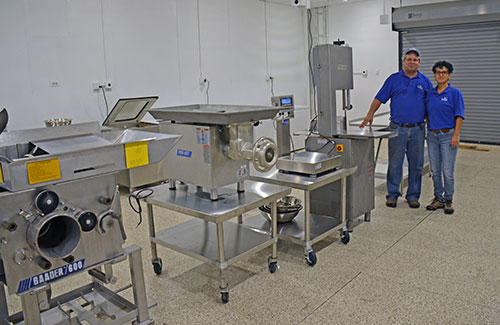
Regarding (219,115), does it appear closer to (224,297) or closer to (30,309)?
(224,297)

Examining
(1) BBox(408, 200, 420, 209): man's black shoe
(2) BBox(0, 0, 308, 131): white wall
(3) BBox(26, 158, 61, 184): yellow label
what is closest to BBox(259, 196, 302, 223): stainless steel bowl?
(1) BBox(408, 200, 420, 209): man's black shoe

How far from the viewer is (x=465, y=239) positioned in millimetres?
3615

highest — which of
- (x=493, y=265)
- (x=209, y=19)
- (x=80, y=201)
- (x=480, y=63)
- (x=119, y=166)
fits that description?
(x=209, y=19)

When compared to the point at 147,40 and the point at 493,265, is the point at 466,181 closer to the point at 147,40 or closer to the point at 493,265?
the point at 493,265

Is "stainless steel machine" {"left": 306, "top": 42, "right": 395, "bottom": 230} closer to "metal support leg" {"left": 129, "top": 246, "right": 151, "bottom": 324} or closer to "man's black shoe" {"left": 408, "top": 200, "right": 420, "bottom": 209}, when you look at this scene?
"man's black shoe" {"left": 408, "top": 200, "right": 420, "bottom": 209}

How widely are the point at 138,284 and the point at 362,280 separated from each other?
162cm

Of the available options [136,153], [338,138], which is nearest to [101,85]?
[338,138]

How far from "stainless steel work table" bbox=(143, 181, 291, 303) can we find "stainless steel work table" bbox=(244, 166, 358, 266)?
0.56ft

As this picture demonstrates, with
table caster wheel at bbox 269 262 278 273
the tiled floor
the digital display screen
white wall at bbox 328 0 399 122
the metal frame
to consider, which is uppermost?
white wall at bbox 328 0 399 122

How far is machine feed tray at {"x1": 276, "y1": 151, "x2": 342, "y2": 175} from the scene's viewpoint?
3.27 meters

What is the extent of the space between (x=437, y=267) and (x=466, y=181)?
102 inches

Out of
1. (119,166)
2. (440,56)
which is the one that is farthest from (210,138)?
(440,56)

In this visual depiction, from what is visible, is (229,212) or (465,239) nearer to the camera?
(229,212)

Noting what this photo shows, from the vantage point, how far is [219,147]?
8.46 feet
